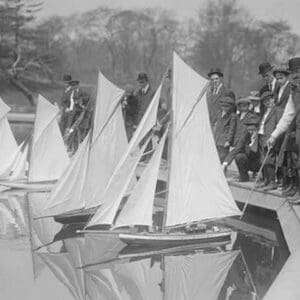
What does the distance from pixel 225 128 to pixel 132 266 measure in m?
3.79

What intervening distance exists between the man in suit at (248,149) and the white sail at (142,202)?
2.11 meters

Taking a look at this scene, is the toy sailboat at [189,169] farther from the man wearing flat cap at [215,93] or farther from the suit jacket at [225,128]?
the man wearing flat cap at [215,93]

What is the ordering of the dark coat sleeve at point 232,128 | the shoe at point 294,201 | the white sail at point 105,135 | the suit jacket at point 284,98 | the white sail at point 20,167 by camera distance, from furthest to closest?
the white sail at point 20,167 < the white sail at point 105,135 < the dark coat sleeve at point 232,128 < the suit jacket at point 284,98 < the shoe at point 294,201

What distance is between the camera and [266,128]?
10.9 metres

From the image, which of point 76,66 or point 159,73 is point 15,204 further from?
point 76,66

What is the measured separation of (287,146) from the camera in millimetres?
10008

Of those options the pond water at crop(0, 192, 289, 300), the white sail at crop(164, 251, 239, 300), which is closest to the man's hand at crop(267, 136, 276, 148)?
the pond water at crop(0, 192, 289, 300)

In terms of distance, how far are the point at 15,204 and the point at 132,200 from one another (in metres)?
5.32

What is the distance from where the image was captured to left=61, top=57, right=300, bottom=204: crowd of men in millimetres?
9891

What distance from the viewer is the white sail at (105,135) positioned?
40.3 feet

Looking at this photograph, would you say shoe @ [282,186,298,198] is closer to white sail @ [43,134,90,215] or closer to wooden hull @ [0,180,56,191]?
white sail @ [43,134,90,215]

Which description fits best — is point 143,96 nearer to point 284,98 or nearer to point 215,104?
point 215,104

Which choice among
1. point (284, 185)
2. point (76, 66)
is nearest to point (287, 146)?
point (284, 185)

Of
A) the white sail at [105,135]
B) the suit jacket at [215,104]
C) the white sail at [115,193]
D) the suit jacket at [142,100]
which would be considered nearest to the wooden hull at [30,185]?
the suit jacket at [142,100]
